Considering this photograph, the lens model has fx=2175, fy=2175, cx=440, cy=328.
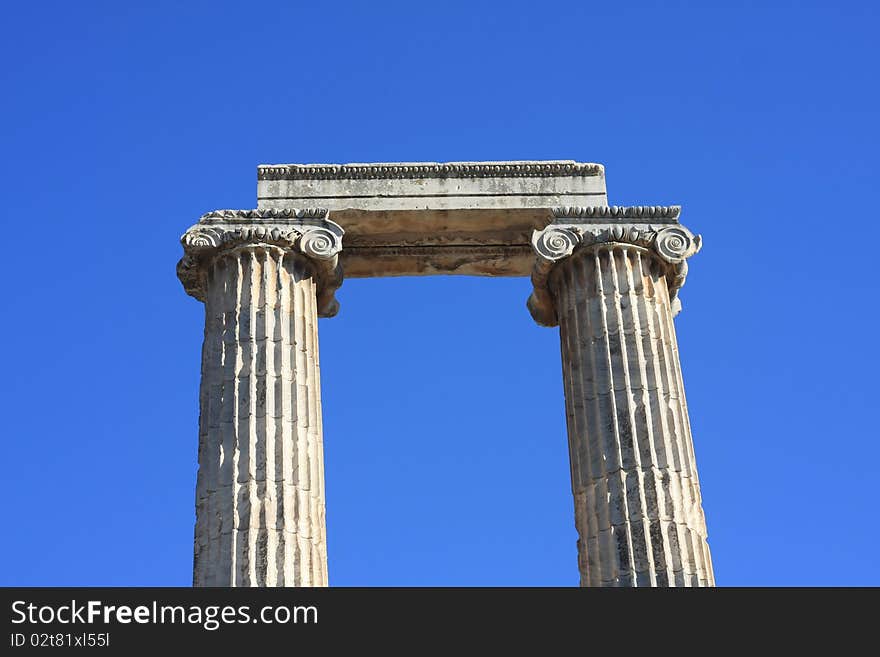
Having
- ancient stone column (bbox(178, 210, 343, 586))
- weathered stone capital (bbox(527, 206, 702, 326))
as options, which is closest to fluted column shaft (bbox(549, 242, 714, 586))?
weathered stone capital (bbox(527, 206, 702, 326))

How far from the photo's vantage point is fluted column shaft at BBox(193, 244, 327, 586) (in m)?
32.5

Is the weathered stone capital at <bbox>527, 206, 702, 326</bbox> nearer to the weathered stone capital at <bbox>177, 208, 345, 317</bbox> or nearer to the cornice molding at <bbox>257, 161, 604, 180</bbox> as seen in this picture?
the cornice molding at <bbox>257, 161, 604, 180</bbox>

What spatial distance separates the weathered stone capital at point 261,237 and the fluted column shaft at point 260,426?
Result: 14 cm

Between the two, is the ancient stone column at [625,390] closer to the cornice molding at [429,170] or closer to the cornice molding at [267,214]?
the cornice molding at [429,170]

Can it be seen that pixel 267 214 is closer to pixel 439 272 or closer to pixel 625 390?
pixel 439 272

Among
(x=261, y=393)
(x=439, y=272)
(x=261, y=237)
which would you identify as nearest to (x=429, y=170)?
(x=439, y=272)

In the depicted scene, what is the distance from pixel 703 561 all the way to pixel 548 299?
6337 mm

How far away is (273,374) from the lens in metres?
34.4

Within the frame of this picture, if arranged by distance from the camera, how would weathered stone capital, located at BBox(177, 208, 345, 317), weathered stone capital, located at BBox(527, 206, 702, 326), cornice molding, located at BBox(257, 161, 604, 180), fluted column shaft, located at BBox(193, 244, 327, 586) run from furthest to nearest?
1. cornice molding, located at BBox(257, 161, 604, 180)
2. weathered stone capital, located at BBox(527, 206, 702, 326)
3. weathered stone capital, located at BBox(177, 208, 345, 317)
4. fluted column shaft, located at BBox(193, 244, 327, 586)

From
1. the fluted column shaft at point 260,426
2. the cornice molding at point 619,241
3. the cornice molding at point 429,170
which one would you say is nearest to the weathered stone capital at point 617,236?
the cornice molding at point 619,241

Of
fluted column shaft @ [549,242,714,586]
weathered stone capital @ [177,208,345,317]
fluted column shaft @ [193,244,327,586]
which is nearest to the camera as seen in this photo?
fluted column shaft @ [193,244,327,586]

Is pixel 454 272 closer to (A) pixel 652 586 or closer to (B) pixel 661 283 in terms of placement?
(B) pixel 661 283

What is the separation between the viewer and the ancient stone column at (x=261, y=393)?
107ft

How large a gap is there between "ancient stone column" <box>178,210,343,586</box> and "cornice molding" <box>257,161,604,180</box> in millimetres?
1000
